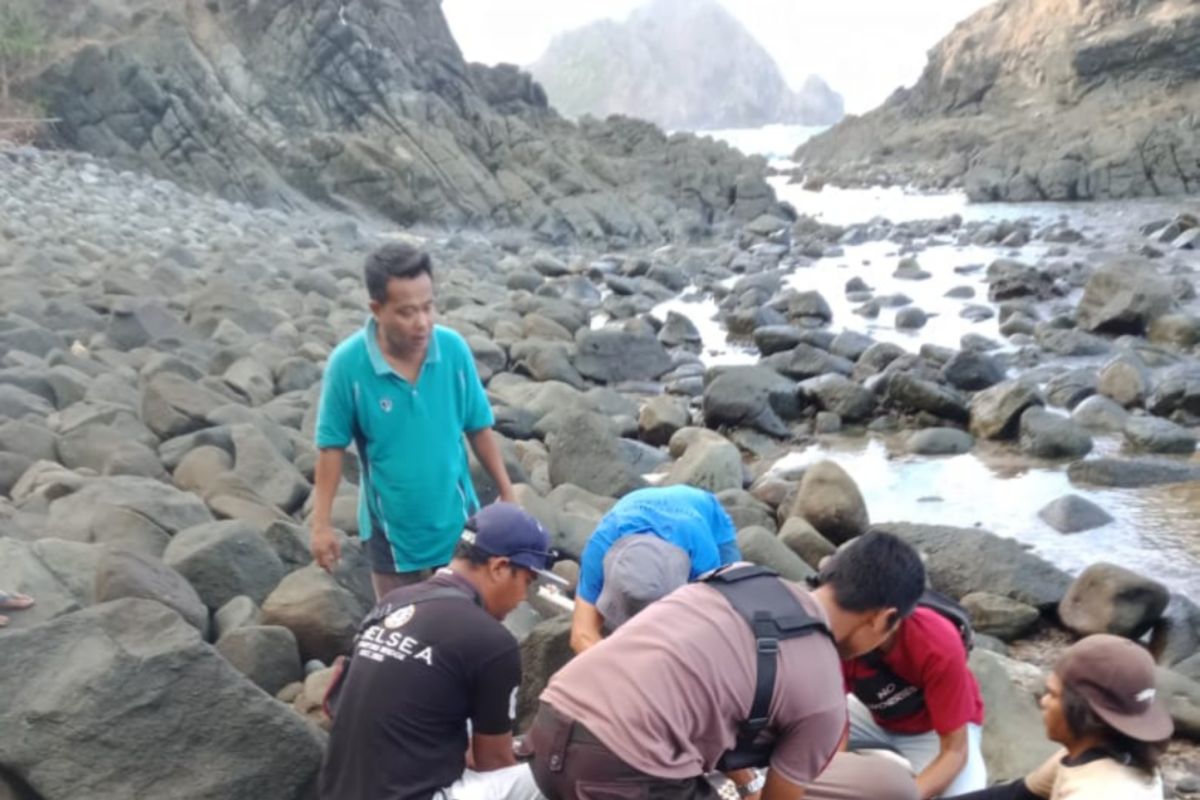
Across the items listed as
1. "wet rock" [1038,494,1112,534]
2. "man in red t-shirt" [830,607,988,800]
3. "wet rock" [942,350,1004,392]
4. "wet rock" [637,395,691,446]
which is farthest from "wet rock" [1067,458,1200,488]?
"man in red t-shirt" [830,607,988,800]

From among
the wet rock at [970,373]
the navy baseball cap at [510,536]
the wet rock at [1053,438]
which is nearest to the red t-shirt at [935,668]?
the navy baseball cap at [510,536]

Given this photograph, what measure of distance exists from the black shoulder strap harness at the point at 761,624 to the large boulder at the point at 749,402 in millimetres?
9286

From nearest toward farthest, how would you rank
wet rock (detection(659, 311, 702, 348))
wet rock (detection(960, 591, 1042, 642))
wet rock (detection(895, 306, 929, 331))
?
wet rock (detection(960, 591, 1042, 642)) < wet rock (detection(659, 311, 702, 348)) < wet rock (detection(895, 306, 929, 331))

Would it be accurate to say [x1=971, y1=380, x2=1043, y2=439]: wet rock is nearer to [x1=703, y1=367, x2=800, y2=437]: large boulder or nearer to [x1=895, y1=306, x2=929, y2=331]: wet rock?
[x1=703, y1=367, x2=800, y2=437]: large boulder

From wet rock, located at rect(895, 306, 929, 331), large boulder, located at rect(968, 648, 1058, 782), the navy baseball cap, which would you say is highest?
the navy baseball cap

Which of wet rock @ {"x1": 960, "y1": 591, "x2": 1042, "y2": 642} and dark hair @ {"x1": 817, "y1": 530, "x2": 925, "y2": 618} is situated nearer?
dark hair @ {"x1": 817, "y1": 530, "x2": 925, "y2": 618}

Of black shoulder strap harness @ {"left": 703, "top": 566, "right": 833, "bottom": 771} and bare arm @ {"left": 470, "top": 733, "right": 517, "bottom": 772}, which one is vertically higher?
black shoulder strap harness @ {"left": 703, "top": 566, "right": 833, "bottom": 771}

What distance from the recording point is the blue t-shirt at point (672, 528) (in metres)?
4.38

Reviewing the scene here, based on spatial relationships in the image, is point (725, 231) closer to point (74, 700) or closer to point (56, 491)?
point (56, 491)

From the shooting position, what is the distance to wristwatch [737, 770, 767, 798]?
3502 mm

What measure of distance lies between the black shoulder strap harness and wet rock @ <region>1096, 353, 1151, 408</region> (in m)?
11.0

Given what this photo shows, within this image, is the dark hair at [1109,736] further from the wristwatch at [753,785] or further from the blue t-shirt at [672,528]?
the blue t-shirt at [672,528]

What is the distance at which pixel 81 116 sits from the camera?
28.7m

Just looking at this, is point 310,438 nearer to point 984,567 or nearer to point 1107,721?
point 984,567
